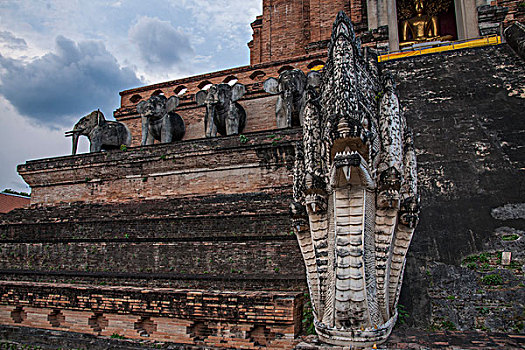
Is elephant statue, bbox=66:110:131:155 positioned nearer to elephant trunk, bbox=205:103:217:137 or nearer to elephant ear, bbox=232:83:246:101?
elephant trunk, bbox=205:103:217:137

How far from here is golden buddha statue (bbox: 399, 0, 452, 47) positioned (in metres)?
20.8

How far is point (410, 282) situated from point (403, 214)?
1563 mm

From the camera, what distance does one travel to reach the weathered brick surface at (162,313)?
512 cm

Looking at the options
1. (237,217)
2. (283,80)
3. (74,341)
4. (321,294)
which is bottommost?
(74,341)

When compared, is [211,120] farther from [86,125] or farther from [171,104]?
[86,125]

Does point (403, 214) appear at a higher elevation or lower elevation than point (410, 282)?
higher

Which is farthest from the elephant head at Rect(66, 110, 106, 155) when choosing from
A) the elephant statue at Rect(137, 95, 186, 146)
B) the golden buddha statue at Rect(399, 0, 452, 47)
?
the golden buddha statue at Rect(399, 0, 452, 47)

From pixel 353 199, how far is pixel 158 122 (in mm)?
9527

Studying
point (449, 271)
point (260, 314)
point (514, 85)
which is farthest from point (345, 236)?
point (514, 85)

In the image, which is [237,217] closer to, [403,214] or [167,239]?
[167,239]

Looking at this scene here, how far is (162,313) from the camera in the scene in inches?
222

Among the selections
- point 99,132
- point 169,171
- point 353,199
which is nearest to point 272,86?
point 169,171

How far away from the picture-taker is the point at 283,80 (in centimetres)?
1109

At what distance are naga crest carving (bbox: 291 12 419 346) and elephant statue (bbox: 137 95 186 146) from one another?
8355 millimetres
